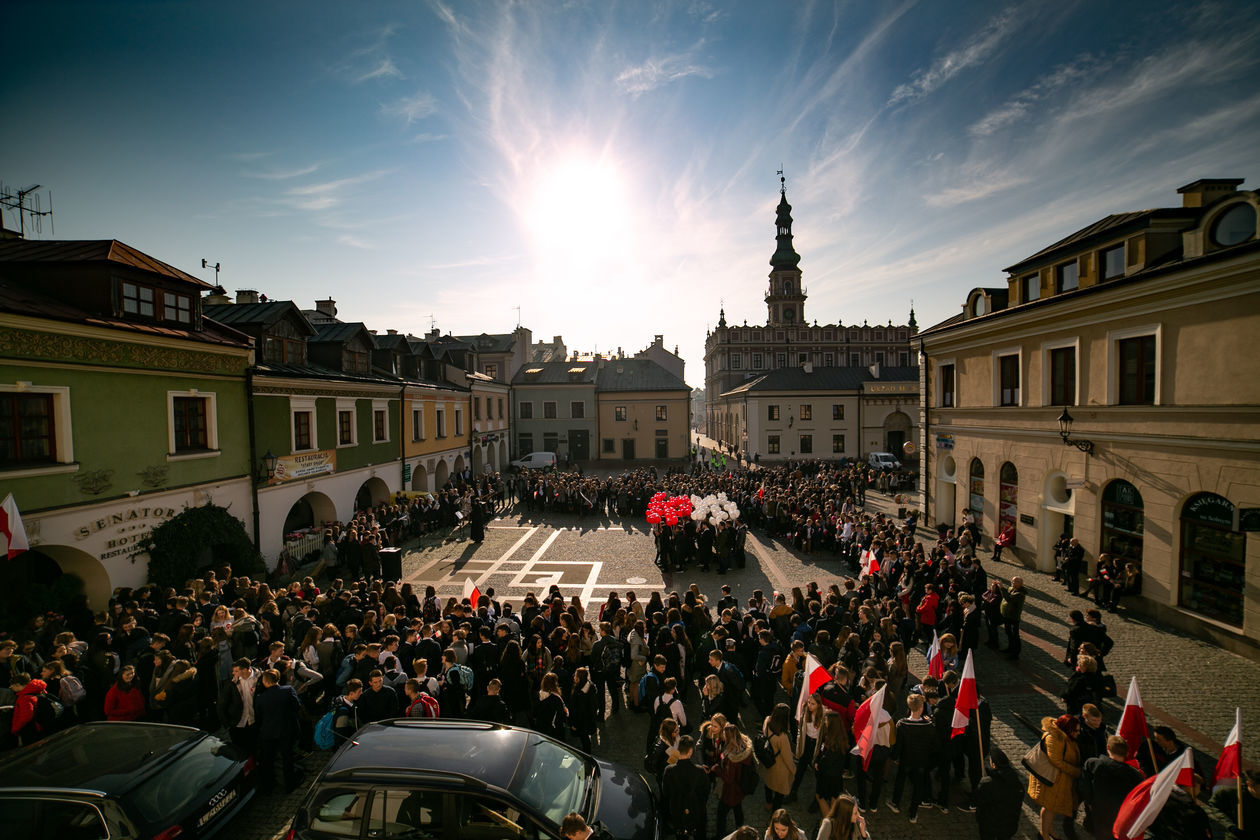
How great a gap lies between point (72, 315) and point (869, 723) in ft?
53.9

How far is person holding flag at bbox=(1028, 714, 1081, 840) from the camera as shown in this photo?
616 centimetres

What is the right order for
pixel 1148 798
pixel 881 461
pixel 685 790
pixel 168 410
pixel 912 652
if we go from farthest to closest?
pixel 881 461 → pixel 168 410 → pixel 912 652 → pixel 685 790 → pixel 1148 798

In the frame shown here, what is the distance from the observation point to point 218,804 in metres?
6.28

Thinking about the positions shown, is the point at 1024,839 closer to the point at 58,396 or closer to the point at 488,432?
the point at 58,396

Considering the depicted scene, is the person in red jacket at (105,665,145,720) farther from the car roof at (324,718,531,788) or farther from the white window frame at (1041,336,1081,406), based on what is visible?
the white window frame at (1041,336,1081,406)

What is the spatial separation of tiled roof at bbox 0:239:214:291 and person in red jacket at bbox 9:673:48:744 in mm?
9438

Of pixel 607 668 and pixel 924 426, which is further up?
pixel 924 426

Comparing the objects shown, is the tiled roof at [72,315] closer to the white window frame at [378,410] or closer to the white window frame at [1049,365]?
the white window frame at [378,410]

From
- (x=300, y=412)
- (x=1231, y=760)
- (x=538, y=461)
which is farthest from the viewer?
(x=538, y=461)

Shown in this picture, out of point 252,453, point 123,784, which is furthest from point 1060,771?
point 252,453

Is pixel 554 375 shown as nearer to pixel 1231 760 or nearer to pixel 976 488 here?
pixel 976 488

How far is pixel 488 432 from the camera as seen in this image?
39.3 meters

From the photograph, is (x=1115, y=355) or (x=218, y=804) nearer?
(x=218, y=804)

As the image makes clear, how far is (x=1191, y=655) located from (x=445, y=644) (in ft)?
47.2
